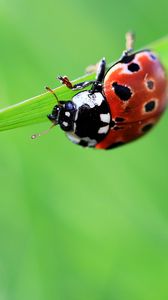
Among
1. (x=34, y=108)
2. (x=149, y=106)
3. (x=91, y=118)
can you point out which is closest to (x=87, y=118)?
(x=91, y=118)

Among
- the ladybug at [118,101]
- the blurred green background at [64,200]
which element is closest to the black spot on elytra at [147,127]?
the ladybug at [118,101]

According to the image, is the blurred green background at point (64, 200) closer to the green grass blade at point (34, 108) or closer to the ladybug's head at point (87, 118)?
the ladybug's head at point (87, 118)

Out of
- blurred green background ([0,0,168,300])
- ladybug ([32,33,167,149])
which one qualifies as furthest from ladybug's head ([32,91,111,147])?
blurred green background ([0,0,168,300])

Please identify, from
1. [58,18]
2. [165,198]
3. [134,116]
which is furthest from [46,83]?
[165,198]

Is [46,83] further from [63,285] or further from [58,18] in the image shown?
[63,285]

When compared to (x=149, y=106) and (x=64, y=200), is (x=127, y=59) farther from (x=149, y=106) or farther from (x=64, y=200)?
(x=64, y=200)

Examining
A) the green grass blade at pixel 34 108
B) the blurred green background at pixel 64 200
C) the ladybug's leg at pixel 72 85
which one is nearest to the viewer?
the green grass blade at pixel 34 108

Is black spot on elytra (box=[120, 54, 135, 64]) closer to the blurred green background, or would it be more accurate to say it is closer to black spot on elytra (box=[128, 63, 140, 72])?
black spot on elytra (box=[128, 63, 140, 72])
